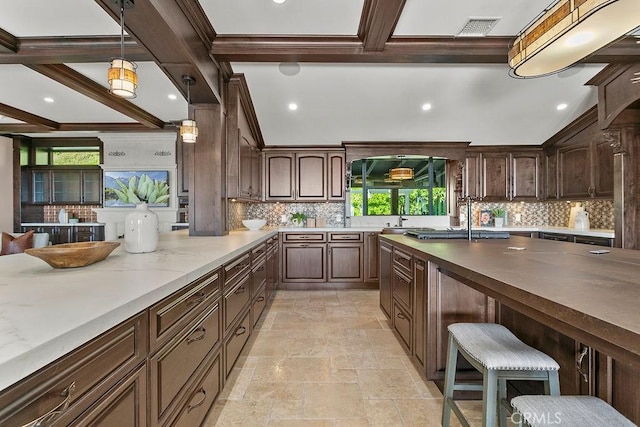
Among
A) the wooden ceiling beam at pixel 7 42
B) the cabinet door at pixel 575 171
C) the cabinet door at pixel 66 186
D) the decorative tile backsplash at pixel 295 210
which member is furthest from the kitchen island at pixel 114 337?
the cabinet door at pixel 66 186

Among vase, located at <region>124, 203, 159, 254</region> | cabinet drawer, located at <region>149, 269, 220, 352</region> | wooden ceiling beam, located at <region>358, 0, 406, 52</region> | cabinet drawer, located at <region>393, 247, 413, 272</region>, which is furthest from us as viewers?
cabinet drawer, located at <region>393, 247, 413, 272</region>

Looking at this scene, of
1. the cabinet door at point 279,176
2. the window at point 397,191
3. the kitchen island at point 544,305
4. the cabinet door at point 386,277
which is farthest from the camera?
the window at point 397,191

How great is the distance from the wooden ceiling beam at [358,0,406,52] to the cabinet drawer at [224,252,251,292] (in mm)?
2129

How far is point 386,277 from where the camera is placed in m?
3.06

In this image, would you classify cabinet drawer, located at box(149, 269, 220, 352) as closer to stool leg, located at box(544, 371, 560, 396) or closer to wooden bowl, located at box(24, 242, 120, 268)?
wooden bowl, located at box(24, 242, 120, 268)

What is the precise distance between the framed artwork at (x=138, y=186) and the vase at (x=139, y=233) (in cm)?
461

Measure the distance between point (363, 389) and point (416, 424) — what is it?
1.36ft

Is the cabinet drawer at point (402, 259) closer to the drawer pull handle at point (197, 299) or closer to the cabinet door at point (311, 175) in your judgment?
the drawer pull handle at point (197, 299)

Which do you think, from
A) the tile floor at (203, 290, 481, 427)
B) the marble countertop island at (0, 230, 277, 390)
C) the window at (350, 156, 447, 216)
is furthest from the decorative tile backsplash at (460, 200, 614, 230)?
the marble countertop island at (0, 230, 277, 390)

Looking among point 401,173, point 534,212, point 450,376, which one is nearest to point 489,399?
point 450,376

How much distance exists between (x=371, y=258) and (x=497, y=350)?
336 centimetres

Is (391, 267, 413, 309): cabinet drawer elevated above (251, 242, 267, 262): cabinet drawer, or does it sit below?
below

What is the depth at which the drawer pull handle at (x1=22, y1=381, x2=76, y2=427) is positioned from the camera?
61 centimetres

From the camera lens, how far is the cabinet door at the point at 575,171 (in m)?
4.40
